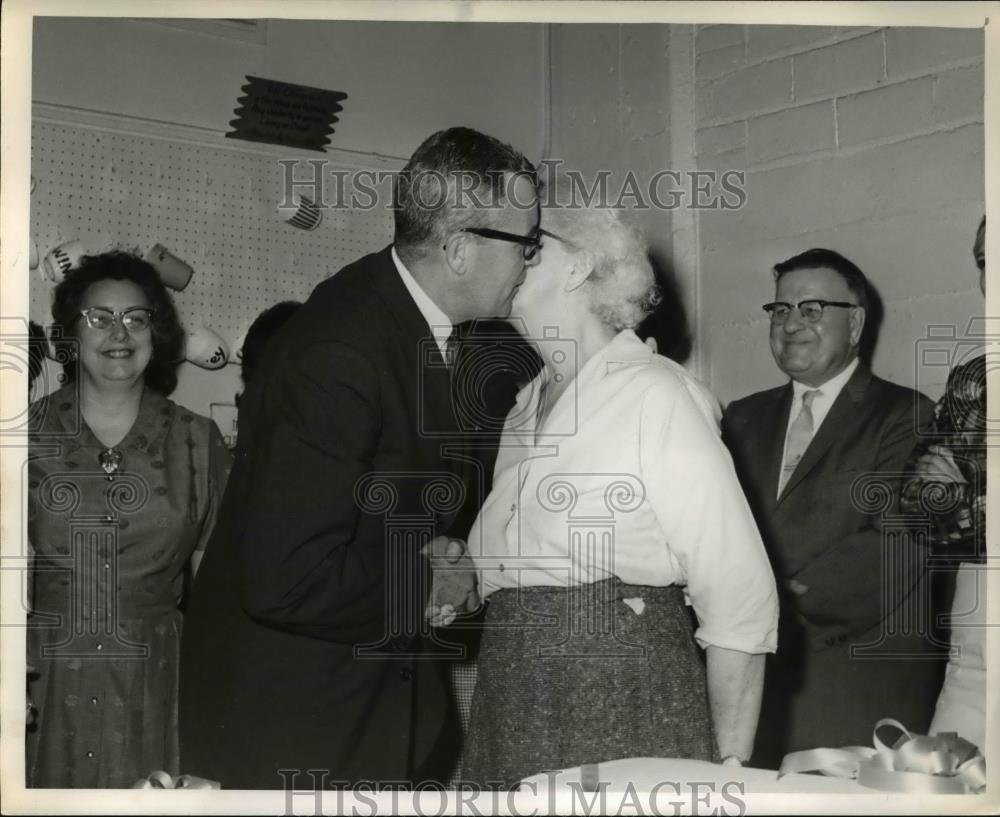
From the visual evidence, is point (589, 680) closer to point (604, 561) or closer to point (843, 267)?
point (604, 561)

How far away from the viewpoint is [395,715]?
64.0 inches

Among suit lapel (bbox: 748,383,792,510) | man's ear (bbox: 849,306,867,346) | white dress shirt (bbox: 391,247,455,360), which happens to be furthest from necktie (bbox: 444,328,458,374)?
man's ear (bbox: 849,306,867,346)

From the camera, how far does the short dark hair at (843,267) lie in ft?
5.51

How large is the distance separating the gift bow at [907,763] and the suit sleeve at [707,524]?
183 mm

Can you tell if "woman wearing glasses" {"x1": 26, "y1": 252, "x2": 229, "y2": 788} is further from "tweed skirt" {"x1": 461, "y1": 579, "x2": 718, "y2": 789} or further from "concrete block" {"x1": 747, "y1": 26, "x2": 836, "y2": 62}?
"concrete block" {"x1": 747, "y1": 26, "x2": 836, "y2": 62}

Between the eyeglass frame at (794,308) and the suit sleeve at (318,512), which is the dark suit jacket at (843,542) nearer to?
the eyeglass frame at (794,308)

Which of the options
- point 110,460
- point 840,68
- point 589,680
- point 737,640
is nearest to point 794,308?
point 840,68

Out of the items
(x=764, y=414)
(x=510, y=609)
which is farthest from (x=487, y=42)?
(x=510, y=609)

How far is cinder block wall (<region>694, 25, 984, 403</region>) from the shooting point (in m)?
1.68

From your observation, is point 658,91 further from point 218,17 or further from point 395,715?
point 395,715

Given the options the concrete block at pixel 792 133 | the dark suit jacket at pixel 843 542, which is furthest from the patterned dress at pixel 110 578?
the concrete block at pixel 792 133

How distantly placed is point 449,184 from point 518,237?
0.12 meters

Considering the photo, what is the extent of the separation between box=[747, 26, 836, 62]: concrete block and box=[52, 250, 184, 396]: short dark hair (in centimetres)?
90

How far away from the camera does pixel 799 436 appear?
1.69m
